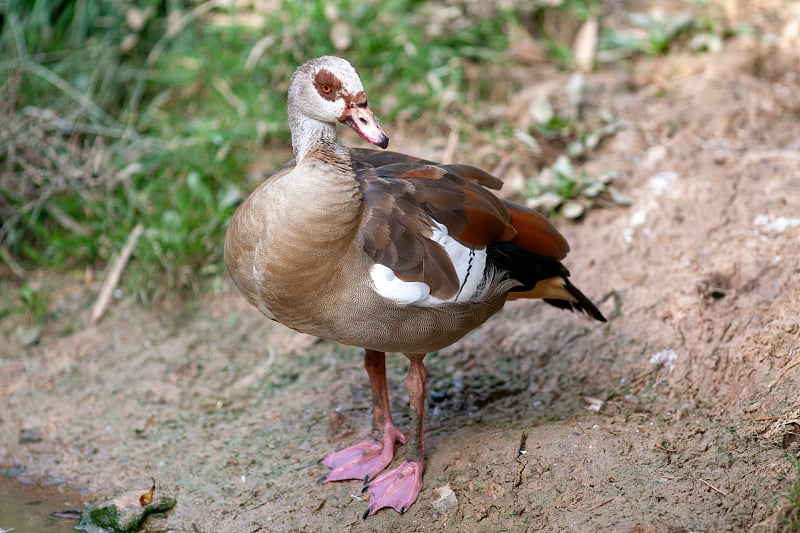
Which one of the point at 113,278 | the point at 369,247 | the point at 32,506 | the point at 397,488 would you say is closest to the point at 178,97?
the point at 113,278

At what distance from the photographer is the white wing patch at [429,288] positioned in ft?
10.3

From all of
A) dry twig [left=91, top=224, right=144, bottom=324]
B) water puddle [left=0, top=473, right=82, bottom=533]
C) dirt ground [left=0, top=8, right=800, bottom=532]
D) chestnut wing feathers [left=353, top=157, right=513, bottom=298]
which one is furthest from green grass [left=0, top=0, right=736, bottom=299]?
chestnut wing feathers [left=353, top=157, right=513, bottom=298]

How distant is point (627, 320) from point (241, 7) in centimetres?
372

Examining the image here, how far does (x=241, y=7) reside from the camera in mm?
6266

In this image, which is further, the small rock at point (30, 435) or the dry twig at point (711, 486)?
the small rock at point (30, 435)

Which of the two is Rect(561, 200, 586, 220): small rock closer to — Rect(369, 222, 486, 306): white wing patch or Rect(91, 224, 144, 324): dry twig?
Rect(369, 222, 486, 306): white wing patch

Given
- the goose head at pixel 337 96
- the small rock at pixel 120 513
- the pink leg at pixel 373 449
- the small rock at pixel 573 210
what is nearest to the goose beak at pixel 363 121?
the goose head at pixel 337 96

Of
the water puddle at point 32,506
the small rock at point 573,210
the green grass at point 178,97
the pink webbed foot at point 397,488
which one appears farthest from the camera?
A: the green grass at point 178,97

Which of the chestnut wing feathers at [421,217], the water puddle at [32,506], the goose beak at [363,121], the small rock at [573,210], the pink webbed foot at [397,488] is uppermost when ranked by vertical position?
the goose beak at [363,121]

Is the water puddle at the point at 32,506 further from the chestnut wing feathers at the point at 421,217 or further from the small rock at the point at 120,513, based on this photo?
the chestnut wing feathers at the point at 421,217

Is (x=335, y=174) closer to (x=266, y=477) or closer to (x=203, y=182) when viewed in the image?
(x=266, y=477)

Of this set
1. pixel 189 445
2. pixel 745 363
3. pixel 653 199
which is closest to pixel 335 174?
pixel 189 445

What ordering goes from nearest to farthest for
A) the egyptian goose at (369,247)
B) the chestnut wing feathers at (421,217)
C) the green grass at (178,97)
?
the egyptian goose at (369,247), the chestnut wing feathers at (421,217), the green grass at (178,97)

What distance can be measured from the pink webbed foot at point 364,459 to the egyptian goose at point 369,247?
8cm
